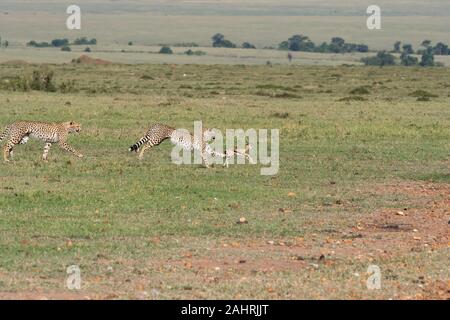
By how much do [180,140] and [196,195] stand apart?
3.29m

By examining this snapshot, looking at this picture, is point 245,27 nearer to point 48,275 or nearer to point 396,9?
point 396,9

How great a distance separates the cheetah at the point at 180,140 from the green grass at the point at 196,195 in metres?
0.25

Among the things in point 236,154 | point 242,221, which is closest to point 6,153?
point 236,154

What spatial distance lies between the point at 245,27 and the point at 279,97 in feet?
272

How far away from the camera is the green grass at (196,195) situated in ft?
29.2

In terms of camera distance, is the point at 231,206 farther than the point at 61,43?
No

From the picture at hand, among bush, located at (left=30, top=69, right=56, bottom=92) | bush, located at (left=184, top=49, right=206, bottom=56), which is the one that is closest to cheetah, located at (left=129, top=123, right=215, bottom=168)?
bush, located at (left=30, top=69, right=56, bottom=92)

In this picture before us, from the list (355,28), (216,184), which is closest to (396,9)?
(355,28)

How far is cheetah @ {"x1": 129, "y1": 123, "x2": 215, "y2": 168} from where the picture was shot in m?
16.3

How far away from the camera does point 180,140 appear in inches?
653

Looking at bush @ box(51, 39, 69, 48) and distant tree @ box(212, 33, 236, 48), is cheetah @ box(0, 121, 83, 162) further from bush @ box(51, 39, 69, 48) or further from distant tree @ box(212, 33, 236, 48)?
distant tree @ box(212, 33, 236, 48)

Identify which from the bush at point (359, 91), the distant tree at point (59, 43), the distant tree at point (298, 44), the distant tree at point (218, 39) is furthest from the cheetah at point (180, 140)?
the distant tree at point (218, 39)

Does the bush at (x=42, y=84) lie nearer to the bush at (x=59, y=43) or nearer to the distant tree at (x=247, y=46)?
the bush at (x=59, y=43)

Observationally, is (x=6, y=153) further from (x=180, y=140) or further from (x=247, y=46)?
(x=247, y=46)
